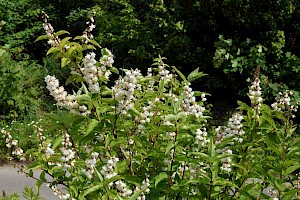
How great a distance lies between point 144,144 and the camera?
2.46 metres

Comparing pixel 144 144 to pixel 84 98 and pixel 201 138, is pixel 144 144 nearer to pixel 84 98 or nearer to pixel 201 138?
pixel 201 138

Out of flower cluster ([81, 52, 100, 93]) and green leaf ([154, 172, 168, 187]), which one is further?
green leaf ([154, 172, 168, 187])

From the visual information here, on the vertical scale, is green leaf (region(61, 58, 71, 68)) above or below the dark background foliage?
below

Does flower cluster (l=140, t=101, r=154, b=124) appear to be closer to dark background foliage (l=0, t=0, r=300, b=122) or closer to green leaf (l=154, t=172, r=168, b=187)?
green leaf (l=154, t=172, r=168, b=187)

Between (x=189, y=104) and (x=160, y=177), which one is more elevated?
(x=189, y=104)

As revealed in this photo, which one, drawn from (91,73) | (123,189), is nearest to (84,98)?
(91,73)

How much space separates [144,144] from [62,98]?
47 centimetres

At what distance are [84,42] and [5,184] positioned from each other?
12.2 ft

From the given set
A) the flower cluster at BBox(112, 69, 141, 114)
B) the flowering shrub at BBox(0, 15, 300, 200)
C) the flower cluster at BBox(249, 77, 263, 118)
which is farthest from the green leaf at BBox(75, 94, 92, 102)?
the flower cluster at BBox(249, 77, 263, 118)

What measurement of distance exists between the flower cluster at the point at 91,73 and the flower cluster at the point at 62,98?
0.09 meters

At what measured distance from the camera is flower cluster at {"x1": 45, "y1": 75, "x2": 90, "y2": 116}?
2193 millimetres

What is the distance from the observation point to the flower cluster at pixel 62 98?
2193 millimetres

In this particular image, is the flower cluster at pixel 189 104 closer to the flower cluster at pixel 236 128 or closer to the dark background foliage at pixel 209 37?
the flower cluster at pixel 236 128

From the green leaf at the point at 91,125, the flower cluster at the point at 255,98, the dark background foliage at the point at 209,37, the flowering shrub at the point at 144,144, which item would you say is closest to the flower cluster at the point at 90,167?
the flowering shrub at the point at 144,144
